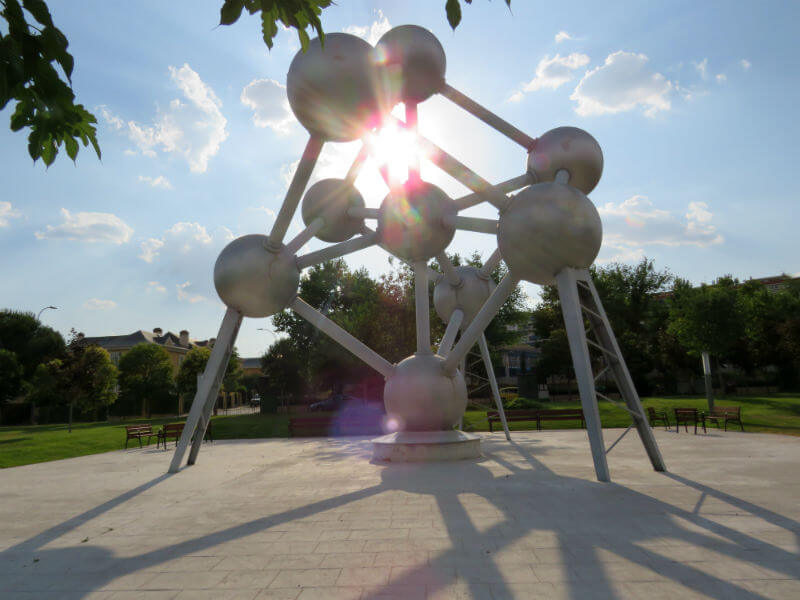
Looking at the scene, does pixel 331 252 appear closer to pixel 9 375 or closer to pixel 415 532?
pixel 415 532

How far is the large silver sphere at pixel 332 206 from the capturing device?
16.2 m

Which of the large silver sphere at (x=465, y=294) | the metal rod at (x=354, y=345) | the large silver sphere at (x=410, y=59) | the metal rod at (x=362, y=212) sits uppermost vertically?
the large silver sphere at (x=410, y=59)

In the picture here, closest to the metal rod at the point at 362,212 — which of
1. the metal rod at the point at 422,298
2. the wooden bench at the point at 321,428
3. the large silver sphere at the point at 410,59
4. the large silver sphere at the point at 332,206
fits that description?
the large silver sphere at the point at 332,206

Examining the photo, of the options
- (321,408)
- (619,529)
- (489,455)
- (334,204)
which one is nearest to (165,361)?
(321,408)

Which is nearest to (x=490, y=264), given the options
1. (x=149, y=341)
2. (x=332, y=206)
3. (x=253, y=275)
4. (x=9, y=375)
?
(x=332, y=206)

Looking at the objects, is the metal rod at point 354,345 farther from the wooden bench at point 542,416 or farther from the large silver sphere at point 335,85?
the wooden bench at point 542,416

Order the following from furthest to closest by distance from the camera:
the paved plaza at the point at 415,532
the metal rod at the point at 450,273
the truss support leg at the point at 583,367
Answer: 1. the metal rod at the point at 450,273
2. the truss support leg at the point at 583,367
3. the paved plaza at the point at 415,532

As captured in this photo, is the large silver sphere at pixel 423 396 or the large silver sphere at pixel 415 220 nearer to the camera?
the large silver sphere at pixel 423 396

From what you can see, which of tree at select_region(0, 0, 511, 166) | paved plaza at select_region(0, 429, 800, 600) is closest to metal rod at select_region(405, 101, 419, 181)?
paved plaza at select_region(0, 429, 800, 600)

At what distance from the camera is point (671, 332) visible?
140 feet

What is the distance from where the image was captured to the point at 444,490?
8.60 m

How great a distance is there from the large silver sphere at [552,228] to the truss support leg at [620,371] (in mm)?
633

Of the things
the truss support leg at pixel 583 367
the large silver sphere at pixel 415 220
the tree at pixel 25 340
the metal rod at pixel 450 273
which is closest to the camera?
the truss support leg at pixel 583 367

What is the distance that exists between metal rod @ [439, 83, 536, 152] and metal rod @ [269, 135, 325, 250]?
12.1 ft
